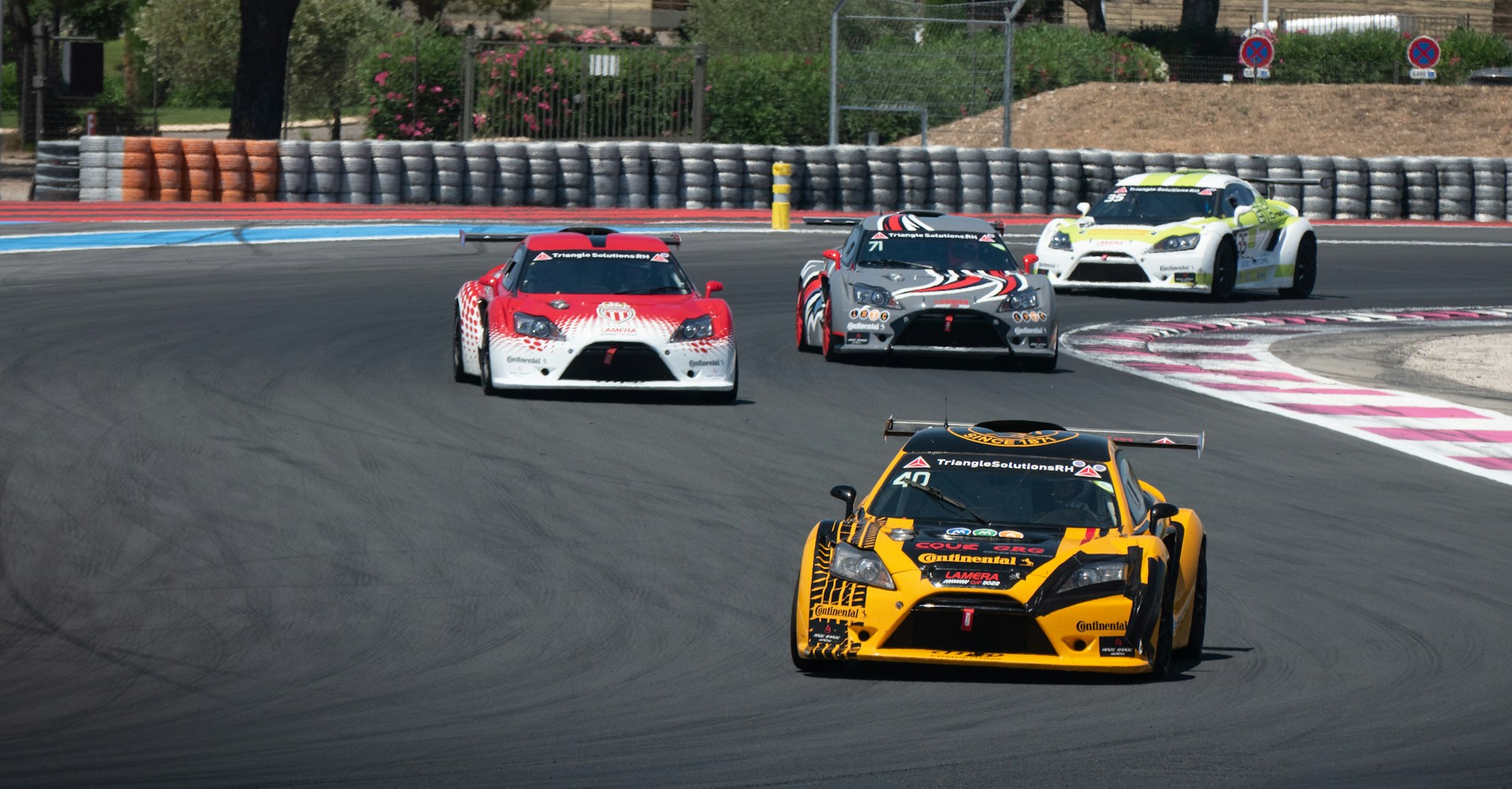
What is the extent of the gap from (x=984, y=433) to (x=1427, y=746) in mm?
2652

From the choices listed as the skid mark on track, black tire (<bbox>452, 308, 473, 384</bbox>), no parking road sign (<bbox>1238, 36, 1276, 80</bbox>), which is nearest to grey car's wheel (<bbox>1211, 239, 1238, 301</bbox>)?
the skid mark on track

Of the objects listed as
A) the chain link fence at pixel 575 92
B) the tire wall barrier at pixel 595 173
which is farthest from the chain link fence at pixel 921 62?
the tire wall barrier at pixel 595 173

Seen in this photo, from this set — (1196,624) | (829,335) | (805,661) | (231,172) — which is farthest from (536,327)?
(231,172)

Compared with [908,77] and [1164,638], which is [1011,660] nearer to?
[1164,638]

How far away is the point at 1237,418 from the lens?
16.0m

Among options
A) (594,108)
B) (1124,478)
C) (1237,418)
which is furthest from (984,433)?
(594,108)

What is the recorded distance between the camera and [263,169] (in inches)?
1180

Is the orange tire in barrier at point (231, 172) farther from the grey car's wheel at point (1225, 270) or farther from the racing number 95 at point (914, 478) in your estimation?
the racing number 95 at point (914, 478)

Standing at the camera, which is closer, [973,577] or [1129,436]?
[973,577]

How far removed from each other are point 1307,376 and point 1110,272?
5068 mm

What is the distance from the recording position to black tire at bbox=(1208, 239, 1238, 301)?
23.9m

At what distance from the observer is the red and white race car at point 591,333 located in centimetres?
1528

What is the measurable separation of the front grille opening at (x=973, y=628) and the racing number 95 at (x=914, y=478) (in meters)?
0.92

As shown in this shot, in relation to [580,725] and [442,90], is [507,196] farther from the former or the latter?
[580,725]
